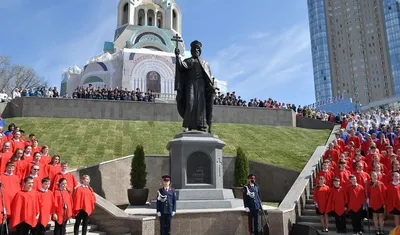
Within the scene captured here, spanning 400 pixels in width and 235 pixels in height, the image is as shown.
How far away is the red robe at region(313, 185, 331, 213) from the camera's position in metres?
9.17

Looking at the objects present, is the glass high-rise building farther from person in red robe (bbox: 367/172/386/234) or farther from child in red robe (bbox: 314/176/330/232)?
child in red robe (bbox: 314/176/330/232)

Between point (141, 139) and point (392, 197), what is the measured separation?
13788 millimetres

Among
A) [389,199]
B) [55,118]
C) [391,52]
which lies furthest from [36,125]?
[391,52]

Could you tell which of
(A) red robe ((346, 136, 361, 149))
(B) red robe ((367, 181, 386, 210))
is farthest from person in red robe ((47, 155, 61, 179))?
(A) red robe ((346, 136, 361, 149))

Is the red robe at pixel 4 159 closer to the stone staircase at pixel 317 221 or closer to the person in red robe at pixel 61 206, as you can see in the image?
the person in red robe at pixel 61 206

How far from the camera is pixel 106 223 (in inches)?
342

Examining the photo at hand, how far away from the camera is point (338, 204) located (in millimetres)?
9070

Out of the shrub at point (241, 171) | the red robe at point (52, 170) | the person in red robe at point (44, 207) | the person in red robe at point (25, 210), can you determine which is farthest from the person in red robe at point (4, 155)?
the shrub at point (241, 171)

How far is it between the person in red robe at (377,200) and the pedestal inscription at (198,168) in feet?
14.6

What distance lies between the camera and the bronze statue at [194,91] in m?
10.7

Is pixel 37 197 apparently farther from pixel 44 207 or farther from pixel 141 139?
pixel 141 139

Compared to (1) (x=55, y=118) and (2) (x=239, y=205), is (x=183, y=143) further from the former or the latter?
(1) (x=55, y=118)

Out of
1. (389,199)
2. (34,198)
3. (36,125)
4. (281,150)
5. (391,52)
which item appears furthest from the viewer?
(391,52)

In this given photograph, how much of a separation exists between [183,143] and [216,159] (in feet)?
3.78
